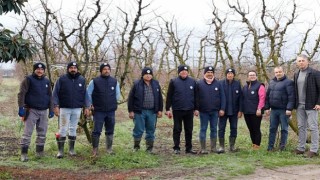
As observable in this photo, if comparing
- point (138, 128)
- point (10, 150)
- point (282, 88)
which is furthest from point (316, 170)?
point (10, 150)

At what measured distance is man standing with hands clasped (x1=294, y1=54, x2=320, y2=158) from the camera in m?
8.16

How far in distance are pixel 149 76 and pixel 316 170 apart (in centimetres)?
366

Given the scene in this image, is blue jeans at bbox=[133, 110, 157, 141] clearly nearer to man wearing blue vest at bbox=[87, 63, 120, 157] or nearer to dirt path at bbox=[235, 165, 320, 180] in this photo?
man wearing blue vest at bbox=[87, 63, 120, 157]

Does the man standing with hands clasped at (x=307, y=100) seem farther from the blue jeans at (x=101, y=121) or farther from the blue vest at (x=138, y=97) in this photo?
the blue jeans at (x=101, y=121)

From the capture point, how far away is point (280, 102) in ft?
28.2

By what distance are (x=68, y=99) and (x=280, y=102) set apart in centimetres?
420

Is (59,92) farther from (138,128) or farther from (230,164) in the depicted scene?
(230,164)

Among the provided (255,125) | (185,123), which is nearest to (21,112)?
(185,123)

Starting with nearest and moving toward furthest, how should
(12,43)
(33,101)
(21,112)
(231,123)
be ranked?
1. (12,43)
2. (21,112)
3. (33,101)
4. (231,123)

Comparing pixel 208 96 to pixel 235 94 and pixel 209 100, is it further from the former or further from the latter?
pixel 235 94

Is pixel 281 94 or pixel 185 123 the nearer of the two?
pixel 281 94

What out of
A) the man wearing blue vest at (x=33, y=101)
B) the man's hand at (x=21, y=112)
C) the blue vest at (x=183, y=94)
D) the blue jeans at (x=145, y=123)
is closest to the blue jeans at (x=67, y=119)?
the man wearing blue vest at (x=33, y=101)

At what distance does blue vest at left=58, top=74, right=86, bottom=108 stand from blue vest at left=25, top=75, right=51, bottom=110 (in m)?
0.33

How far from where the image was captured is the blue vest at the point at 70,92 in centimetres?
833
